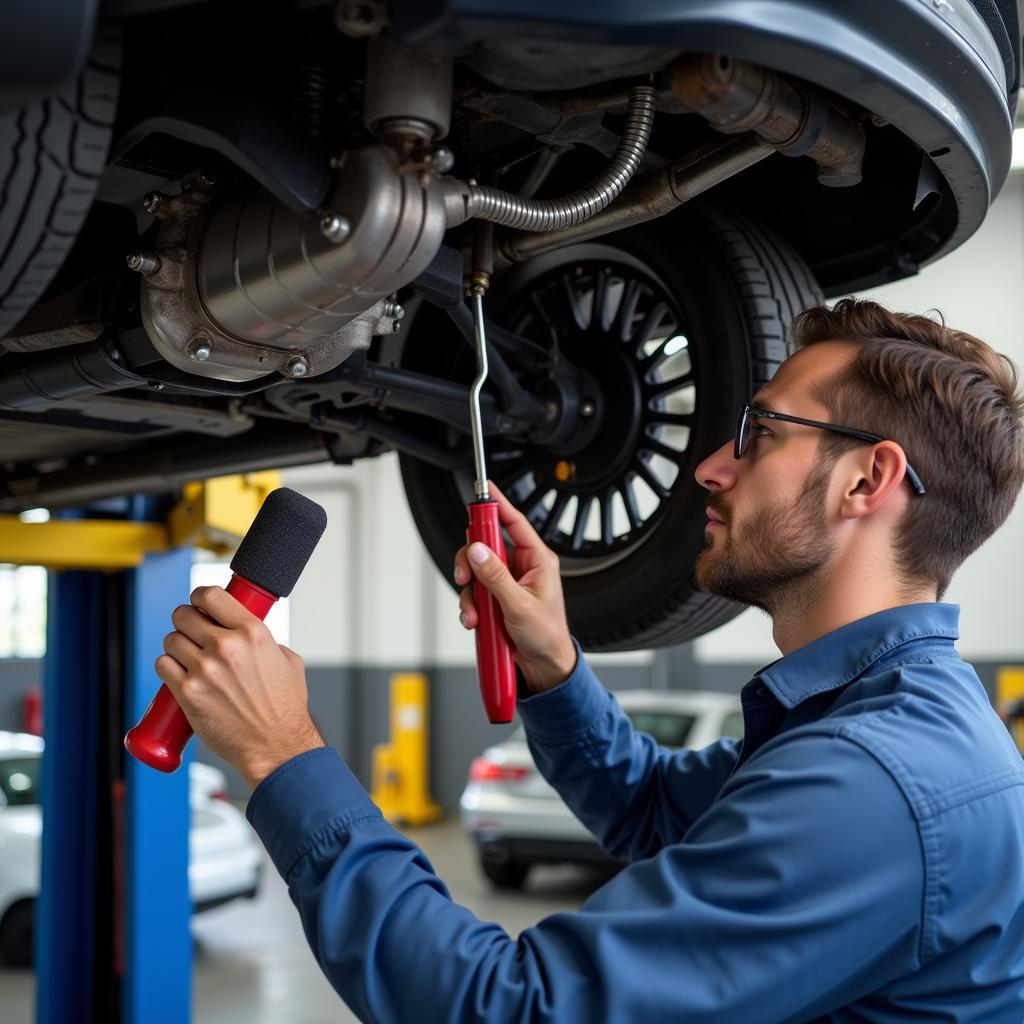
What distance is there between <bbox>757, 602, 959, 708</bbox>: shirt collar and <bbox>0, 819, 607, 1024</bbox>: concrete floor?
4.19 m

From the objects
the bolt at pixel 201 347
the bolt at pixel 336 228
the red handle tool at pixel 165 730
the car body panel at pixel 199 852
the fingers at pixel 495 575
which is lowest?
the car body panel at pixel 199 852

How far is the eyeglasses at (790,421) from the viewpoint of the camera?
1.20 meters

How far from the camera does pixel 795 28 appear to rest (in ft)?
2.80

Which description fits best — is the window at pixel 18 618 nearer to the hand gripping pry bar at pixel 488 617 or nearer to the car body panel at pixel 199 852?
the car body panel at pixel 199 852

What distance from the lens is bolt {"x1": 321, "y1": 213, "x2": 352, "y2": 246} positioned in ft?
3.18

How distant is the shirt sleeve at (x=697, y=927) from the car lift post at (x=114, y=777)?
6.47 feet

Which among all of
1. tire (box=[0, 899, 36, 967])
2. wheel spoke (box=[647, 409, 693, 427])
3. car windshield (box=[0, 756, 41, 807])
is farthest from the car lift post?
car windshield (box=[0, 756, 41, 807])

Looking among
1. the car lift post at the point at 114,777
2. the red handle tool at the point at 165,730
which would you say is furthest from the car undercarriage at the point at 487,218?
the car lift post at the point at 114,777

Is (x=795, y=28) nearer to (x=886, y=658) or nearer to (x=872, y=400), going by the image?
(x=872, y=400)

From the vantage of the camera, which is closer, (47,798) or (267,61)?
(267,61)

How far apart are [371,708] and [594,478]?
32.5 feet

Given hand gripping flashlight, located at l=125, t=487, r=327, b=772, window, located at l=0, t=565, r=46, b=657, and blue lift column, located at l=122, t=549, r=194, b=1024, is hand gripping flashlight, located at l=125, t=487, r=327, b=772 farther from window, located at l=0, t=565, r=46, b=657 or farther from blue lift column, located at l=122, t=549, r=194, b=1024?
window, located at l=0, t=565, r=46, b=657

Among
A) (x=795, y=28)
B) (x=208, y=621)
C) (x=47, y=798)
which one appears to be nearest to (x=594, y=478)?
(x=208, y=621)

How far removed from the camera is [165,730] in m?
1.08
